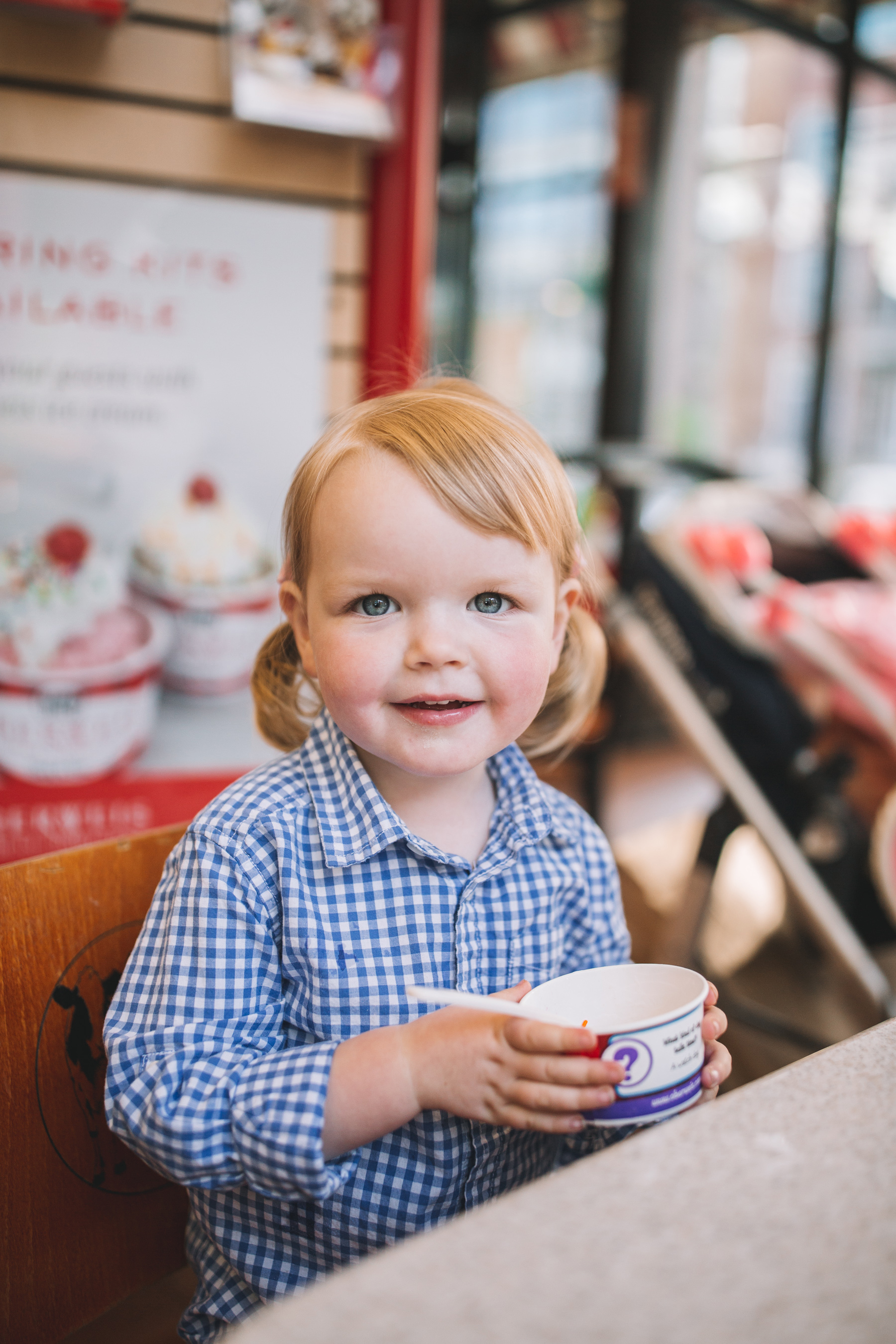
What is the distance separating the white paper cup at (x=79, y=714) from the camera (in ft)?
5.56

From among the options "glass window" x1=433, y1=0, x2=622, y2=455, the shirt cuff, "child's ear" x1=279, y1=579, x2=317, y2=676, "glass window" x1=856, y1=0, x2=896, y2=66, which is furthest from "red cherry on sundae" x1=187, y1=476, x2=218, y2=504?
"glass window" x1=856, y1=0, x2=896, y2=66

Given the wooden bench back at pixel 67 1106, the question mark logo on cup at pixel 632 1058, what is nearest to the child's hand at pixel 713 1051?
the question mark logo on cup at pixel 632 1058

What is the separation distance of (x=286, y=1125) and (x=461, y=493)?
1.51 feet

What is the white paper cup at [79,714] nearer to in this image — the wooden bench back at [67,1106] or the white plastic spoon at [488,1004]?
the wooden bench back at [67,1106]

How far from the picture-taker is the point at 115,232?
1.64m

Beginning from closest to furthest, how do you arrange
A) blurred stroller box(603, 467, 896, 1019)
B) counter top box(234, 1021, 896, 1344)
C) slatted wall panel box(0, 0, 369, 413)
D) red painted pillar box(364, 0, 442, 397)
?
1. counter top box(234, 1021, 896, 1344)
2. slatted wall panel box(0, 0, 369, 413)
3. red painted pillar box(364, 0, 442, 397)
4. blurred stroller box(603, 467, 896, 1019)

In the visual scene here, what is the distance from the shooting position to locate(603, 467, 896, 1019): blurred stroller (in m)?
2.06

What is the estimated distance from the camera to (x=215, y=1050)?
0.75 metres

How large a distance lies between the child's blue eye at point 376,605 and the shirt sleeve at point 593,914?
320 mm

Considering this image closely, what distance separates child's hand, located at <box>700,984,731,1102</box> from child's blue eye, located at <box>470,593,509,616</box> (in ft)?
1.05

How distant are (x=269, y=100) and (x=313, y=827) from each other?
4.29 feet

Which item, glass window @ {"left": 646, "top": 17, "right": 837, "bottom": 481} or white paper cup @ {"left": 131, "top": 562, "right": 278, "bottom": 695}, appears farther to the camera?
glass window @ {"left": 646, "top": 17, "right": 837, "bottom": 481}

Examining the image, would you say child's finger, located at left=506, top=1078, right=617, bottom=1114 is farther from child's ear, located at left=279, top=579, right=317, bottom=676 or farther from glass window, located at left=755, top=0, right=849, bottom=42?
glass window, located at left=755, top=0, right=849, bottom=42

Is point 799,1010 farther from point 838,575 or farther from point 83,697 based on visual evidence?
point 83,697
